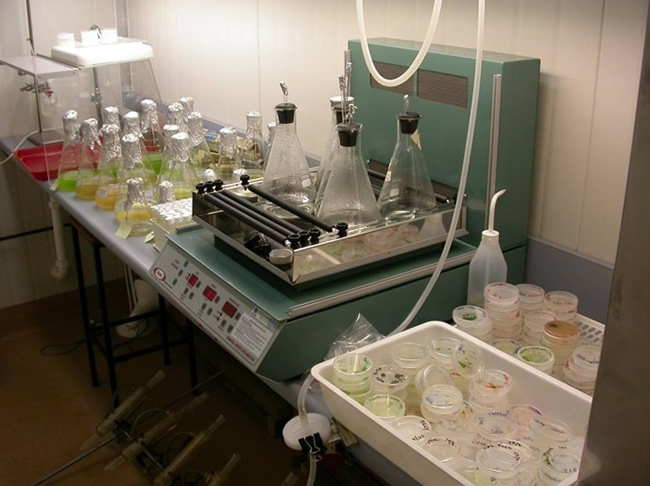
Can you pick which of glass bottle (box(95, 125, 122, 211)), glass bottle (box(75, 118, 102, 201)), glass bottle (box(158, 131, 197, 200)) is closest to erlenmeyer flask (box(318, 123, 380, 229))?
glass bottle (box(158, 131, 197, 200))

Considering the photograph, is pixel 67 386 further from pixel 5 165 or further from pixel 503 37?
pixel 503 37

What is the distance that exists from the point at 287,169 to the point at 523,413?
0.80 metres

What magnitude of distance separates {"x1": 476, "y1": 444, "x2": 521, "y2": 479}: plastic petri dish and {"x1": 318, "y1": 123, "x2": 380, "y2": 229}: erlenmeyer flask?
0.60 metres

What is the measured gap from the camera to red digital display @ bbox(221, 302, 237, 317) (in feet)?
4.50

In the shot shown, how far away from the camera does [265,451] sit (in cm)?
257

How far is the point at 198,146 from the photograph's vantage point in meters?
2.31

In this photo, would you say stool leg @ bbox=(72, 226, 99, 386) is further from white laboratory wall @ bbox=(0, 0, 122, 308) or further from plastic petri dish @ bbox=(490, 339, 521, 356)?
plastic petri dish @ bbox=(490, 339, 521, 356)

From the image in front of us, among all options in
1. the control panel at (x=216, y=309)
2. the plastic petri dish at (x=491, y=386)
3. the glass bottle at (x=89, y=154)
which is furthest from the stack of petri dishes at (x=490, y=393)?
the glass bottle at (x=89, y=154)

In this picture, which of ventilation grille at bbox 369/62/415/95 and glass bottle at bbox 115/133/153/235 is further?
glass bottle at bbox 115/133/153/235

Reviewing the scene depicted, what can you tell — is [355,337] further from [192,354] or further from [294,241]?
[192,354]

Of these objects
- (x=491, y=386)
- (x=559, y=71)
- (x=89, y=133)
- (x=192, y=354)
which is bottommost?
(x=192, y=354)

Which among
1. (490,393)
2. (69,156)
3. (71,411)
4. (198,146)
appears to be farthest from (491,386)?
(71,411)

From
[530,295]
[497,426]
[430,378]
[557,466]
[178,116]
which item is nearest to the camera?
[557,466]

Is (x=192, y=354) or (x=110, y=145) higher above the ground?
(x=110, y=145)
